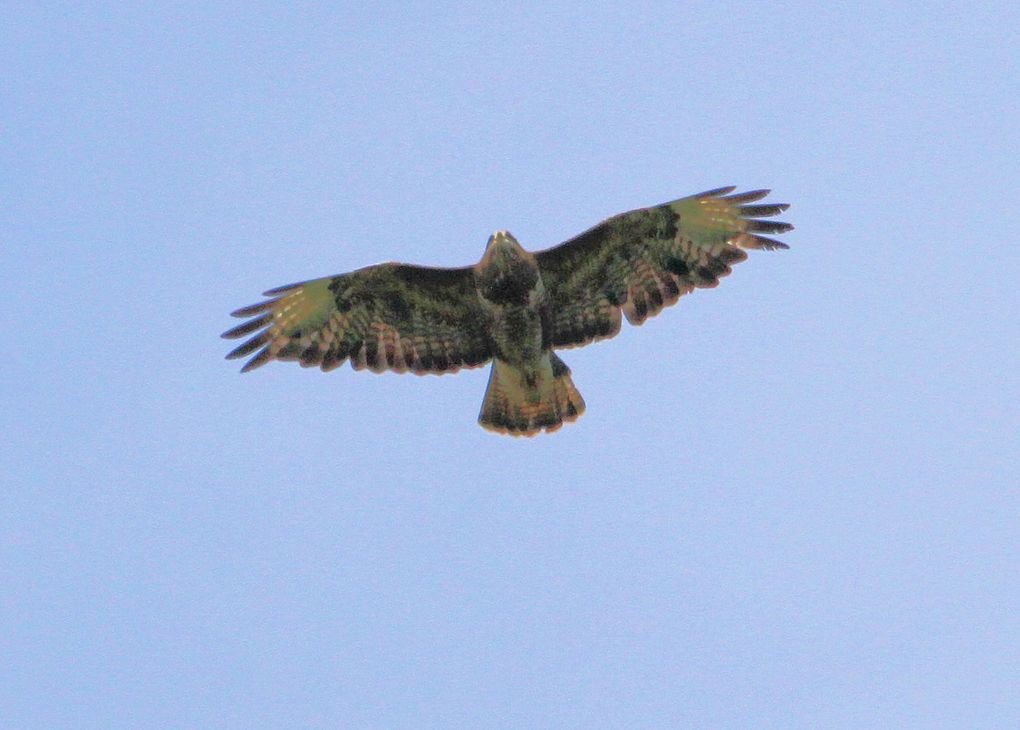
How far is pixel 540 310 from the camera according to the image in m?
14.9

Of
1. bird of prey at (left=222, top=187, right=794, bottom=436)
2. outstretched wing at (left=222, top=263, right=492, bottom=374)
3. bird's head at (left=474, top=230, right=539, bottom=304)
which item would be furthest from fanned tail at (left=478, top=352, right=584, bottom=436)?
bird's head at (left=474, top=230, right=539, bottom=304)

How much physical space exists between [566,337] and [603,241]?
3.28 feet

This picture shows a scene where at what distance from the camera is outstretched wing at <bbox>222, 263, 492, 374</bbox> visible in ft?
49.9

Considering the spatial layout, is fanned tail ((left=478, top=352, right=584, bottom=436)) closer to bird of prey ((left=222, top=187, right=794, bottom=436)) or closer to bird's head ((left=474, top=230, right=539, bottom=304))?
bird of prey ((left=222, top=187, right=794, bottom=436))

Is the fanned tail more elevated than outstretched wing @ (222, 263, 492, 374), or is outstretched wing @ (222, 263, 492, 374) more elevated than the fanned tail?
outstretched wing @ (222, 263, 492, 374)

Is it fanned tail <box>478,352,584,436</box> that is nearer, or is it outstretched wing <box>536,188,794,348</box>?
outstretched wing <box>536,188,794,348</box>

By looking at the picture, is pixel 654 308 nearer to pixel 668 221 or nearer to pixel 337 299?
pixel 668 221

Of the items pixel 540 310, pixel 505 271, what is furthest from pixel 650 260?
pixel 505 271

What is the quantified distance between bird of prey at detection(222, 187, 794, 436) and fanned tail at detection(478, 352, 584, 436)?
1 centimetres

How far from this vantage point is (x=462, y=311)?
15266 millimetres

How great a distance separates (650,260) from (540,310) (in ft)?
4.02

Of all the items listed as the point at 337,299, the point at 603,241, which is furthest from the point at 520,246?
the point at 337,299

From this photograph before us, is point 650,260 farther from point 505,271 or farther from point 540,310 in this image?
point 505,271

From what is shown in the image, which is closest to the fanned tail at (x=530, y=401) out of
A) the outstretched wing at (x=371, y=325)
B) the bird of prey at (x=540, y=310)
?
the bird of prey at (x=540, y=310)
